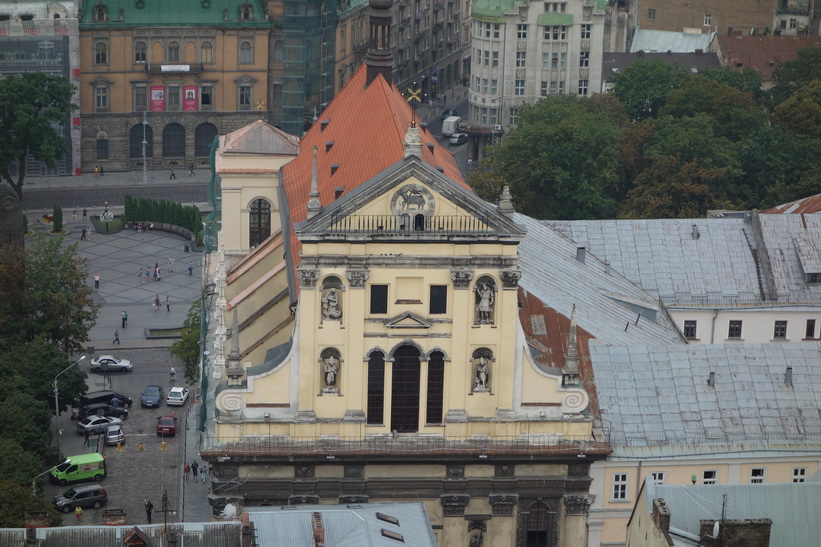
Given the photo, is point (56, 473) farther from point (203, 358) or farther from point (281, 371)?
point (281, 371)

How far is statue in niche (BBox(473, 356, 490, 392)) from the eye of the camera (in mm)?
104938

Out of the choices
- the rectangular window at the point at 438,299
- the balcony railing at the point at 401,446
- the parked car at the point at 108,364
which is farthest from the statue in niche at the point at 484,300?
the parked car at the point at 108,364

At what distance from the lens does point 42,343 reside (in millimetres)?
135625

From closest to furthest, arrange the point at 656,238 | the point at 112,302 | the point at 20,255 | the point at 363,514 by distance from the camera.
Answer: the point at 363,514 → the point at 656,238 → the point at 20,255 → the point at 112,302

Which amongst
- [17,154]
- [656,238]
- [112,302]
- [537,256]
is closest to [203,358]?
[537,256]

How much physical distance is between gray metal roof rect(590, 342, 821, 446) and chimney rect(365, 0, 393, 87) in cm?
3062

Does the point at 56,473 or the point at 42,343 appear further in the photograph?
the point at 42,343

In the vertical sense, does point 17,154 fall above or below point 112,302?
above

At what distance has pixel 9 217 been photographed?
163500 mm

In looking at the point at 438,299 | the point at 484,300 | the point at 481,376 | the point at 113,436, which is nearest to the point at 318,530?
the point at 481,376

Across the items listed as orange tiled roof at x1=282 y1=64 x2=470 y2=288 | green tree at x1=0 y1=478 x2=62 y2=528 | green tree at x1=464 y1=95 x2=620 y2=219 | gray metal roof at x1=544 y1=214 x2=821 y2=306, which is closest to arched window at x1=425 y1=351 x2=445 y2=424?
orange tiled roof at x1=282 y1=64 x2=470 y2=288

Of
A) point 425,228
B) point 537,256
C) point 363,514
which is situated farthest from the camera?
point 537,256

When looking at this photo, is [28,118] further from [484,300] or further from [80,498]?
[484,300]

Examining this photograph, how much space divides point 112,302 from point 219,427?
6803cm
